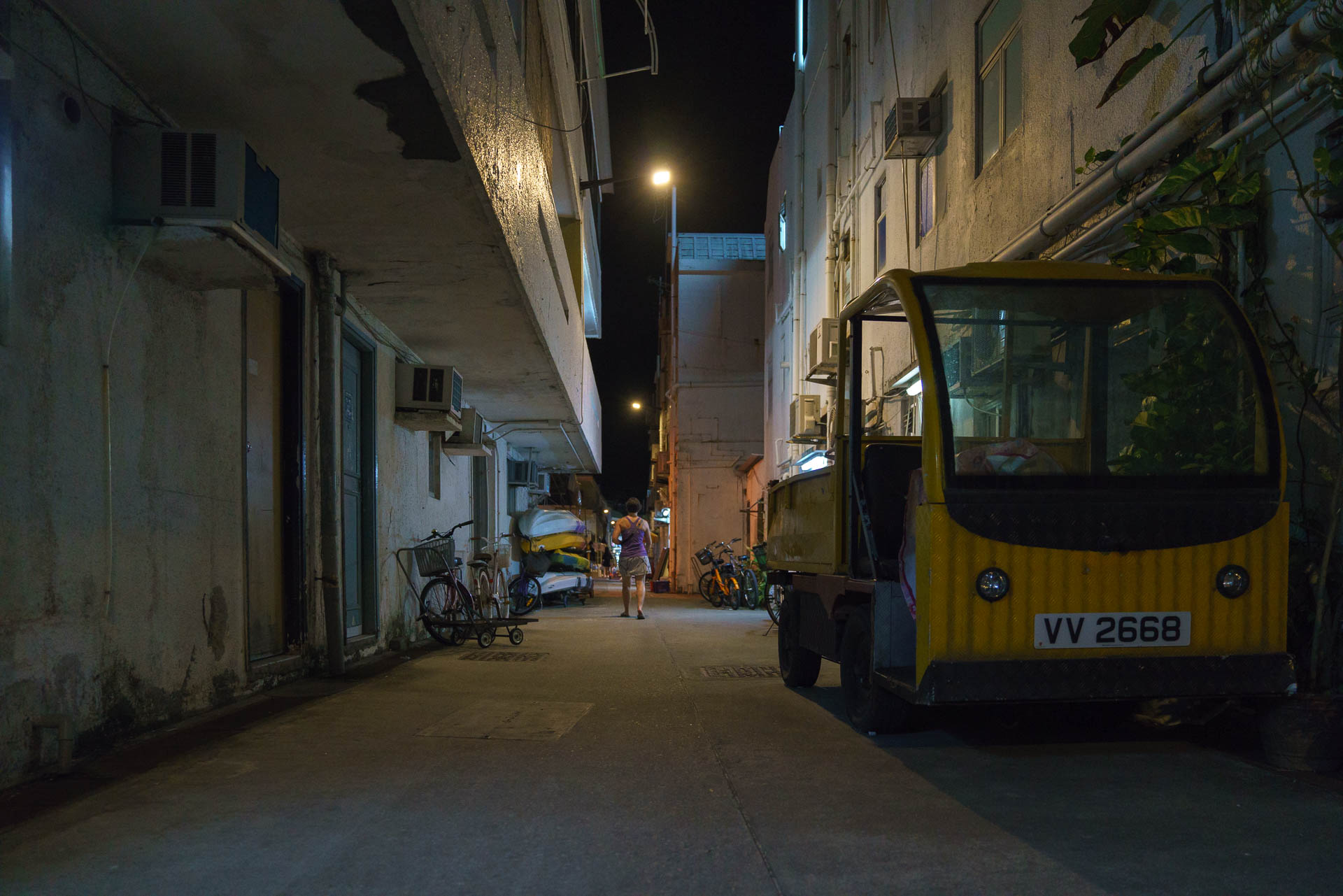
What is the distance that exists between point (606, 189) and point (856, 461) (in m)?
22.5

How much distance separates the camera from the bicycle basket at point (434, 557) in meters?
10.9

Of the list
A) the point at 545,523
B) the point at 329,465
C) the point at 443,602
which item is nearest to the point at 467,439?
the point at 443,602

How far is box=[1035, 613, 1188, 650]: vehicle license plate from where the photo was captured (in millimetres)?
4469

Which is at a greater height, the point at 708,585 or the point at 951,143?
the point at 951,143

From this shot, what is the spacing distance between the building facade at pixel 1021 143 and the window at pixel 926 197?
4 centimetres

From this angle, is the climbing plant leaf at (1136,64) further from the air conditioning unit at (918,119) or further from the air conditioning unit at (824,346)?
the air conditioning unit at (824,346)

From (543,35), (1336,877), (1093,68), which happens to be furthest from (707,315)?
(1336,877)

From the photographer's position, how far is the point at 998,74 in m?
9.45

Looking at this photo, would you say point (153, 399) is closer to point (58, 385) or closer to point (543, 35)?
point (58, 385)

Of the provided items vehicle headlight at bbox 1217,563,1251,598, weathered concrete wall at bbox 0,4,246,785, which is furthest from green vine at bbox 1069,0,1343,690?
weathered concrete wall at bbox 0,4,246,785

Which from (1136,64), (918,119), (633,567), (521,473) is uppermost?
(918,119)

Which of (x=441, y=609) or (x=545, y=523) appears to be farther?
(x=545, y=523)

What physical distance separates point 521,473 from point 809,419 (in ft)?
25.7

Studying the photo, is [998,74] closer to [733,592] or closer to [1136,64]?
[1136,64]
